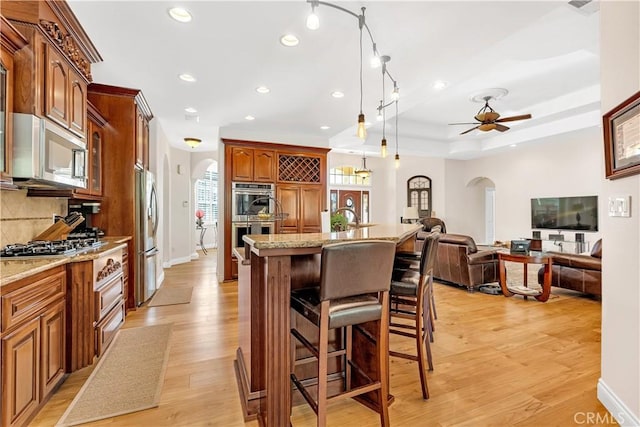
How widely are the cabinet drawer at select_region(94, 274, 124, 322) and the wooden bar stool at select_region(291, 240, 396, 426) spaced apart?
1695mm

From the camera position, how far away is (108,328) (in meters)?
2.58

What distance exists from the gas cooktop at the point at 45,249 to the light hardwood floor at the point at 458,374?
0.95 m

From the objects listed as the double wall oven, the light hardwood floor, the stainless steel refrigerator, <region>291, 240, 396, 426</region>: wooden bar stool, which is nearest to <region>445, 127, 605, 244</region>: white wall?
the light hardwood floor

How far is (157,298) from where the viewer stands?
4219mm

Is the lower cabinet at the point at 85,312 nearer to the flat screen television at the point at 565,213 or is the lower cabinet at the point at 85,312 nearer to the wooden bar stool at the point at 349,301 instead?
the wooden bar stool at the point at 349,301

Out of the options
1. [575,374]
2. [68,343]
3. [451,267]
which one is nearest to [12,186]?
[68,343]

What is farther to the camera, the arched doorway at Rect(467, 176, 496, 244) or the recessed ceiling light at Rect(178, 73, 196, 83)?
the arched doorway at Rect(467, 176, 496, 244)

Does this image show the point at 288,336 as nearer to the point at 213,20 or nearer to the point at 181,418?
the point at 181,418

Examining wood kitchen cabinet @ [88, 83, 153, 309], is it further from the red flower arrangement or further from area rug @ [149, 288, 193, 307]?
the red flower arrangement

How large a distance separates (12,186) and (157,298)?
100 inches

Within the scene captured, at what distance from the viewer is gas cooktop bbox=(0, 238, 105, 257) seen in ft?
6.80

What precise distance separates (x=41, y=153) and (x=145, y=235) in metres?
2.08

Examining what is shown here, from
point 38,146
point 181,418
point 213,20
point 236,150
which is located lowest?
point 181,418

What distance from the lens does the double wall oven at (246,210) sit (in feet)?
17.3
